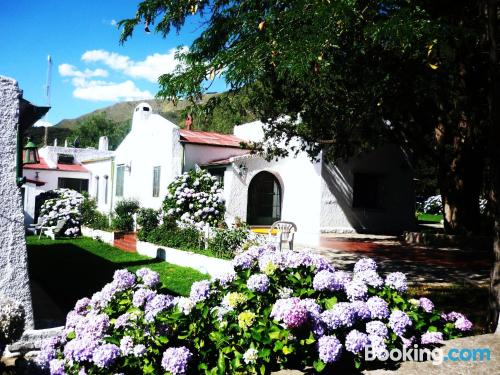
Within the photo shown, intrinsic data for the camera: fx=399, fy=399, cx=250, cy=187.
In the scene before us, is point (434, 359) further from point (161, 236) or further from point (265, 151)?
point (265, 151)

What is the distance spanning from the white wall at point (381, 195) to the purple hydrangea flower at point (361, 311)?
43.8 feet

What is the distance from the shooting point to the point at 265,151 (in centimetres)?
1588

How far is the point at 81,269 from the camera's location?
31.7 feet

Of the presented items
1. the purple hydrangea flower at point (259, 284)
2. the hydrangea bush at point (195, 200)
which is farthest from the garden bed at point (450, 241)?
the purple hydrangea flower at point (259, 284)

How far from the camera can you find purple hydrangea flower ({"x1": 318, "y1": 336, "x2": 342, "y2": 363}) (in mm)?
2514

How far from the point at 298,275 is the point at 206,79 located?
341 centimetres

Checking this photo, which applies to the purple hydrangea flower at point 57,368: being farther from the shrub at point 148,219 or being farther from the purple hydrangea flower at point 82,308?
the shrub at point 148,219

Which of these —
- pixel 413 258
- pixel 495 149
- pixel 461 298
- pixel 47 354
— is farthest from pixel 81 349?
pixel 413 258

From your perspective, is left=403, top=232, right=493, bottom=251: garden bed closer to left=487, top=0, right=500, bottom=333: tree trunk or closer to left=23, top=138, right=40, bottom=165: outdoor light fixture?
left=487, top=0, right=500, bottom=333: tree trunk

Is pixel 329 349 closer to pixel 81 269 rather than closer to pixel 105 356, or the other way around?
pixel 105 356

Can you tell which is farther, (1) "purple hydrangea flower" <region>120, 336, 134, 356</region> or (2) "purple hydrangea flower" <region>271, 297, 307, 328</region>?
(1) "purple hydrangea flower" <region>120, 336, 134, 356</region>

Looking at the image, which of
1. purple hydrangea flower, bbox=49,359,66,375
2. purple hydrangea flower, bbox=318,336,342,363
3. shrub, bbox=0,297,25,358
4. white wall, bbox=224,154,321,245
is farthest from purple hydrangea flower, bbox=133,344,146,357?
white wall, bbox=224,154,321,245

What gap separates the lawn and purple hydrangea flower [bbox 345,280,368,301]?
164 inches

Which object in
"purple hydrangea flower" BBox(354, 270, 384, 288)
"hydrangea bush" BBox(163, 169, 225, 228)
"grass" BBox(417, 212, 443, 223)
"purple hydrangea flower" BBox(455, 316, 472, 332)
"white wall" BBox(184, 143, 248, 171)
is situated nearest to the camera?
"purple hydrangea flower" BBox(455, 316, 472, 332)
